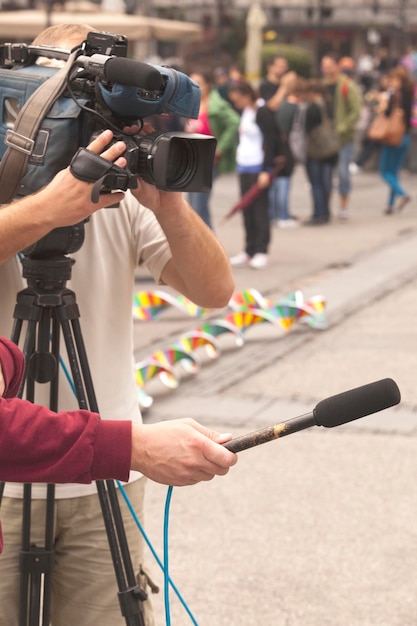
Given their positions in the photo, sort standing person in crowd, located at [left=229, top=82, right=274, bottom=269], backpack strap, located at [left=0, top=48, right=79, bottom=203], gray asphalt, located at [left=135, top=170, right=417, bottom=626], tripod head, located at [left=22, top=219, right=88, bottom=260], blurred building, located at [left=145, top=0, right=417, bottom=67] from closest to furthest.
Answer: backpack strap, located at [left=0, top=48, right=79, bottom=203]
tripod head, located at [left=22, top=219, right=88, bottom=260]
gray asphalt, located at [left=135, top=170, right=417, bottom=626]
standing person in crowd, located at [left=229, top=82, right=274, bottom=269]
blurred building, located at [left=145, top=0, right=417, bottom=67]

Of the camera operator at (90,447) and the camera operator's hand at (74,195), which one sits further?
the camera operator's hand at (74,195)

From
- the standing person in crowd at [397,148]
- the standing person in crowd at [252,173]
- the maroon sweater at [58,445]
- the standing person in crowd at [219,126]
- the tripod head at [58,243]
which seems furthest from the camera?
the standing person in crowd at [397,148]

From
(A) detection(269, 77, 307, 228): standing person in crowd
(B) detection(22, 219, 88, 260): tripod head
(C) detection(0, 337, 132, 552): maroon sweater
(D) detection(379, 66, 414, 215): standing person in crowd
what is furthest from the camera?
(D) detection(379, 66, 414, 215): standing person in crowd

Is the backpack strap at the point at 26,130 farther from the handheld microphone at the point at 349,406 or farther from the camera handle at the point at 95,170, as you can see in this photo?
the handheld microphone at the point at 349,406

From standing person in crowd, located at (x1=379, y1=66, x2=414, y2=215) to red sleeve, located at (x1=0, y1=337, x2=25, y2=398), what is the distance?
46.0ft

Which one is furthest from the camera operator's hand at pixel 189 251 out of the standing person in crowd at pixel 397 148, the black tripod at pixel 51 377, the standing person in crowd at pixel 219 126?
the standing person in crowd at pixel 397 148

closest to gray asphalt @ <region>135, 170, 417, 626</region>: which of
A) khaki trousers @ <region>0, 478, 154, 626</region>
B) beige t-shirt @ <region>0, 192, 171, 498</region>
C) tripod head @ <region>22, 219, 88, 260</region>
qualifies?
khaki trousers @ <region>0, 478, 154, 626</region>

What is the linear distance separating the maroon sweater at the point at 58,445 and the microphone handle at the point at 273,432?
181 millimetres

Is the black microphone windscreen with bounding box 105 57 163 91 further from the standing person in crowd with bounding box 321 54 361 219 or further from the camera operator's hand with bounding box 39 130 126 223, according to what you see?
the standing person in crowd with bounding box 321 54 361 219

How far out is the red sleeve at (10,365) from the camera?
6.73 feet

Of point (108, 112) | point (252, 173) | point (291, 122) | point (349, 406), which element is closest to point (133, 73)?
point (108, 112)

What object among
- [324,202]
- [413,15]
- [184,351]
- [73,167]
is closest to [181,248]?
[73,167]

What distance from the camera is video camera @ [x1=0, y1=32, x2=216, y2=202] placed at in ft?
7.93

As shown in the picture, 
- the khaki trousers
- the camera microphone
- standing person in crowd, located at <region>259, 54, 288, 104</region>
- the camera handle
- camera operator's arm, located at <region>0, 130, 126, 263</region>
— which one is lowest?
standing person in crowd, located at <region>259, 54, 288, 104</region>
